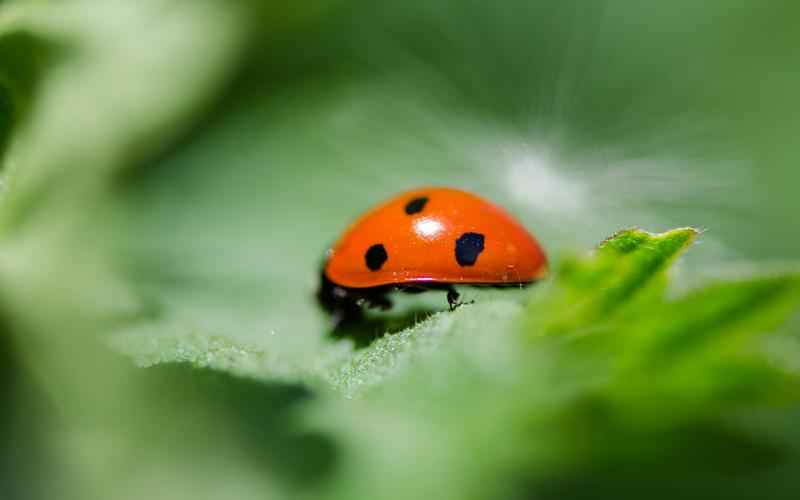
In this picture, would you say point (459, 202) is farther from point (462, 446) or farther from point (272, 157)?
point (272, 157)

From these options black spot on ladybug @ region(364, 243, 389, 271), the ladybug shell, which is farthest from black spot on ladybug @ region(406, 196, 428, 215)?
black spot on ladybug @ region(364, 243, 389, 271)

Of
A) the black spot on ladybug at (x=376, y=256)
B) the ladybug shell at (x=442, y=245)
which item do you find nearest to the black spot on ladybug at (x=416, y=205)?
the ladybug shell at (x=442, y=245)

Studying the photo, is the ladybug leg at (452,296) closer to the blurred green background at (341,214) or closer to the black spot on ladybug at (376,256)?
the blurred green background at (341,214)

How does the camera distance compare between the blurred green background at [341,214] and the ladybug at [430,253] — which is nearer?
the blurred green background at [341,214]

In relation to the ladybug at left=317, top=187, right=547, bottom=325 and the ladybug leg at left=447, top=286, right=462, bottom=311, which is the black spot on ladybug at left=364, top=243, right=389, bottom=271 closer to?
the ladybug at left=317, top=187, right=547, bottom=325

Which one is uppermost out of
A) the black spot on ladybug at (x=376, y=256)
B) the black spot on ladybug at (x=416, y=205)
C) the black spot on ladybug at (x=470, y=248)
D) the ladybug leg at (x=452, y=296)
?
the black spot on ladybug at (x=416, y=205)

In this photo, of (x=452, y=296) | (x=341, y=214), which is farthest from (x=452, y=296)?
(x=341, y=214)

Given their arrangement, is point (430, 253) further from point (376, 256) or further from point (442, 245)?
point (376, 256)

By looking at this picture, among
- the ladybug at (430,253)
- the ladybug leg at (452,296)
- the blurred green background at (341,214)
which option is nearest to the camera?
the blurred green background at (341,214)
